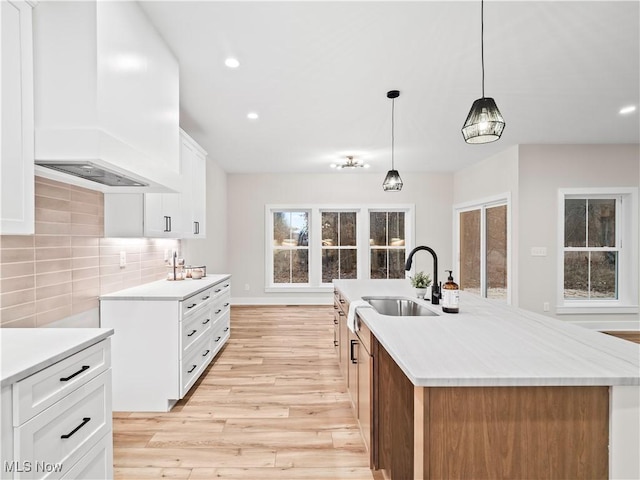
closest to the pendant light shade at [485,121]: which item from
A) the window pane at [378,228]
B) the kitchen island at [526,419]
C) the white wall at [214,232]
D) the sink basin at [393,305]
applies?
the kitchen island at [526,419]

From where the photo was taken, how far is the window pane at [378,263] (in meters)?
6.73

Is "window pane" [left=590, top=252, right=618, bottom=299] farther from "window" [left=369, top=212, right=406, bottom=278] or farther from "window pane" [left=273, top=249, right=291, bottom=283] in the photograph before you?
"window pane" [left=273, top=249, right=291, bottom=283]

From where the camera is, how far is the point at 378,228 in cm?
675

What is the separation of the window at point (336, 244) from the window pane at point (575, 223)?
254 cm

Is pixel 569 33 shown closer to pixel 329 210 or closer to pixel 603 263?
pixel 603 263

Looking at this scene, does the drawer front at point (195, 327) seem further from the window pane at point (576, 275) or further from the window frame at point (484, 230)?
the window pane at point (576, 275)

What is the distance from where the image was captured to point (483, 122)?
66.1 inches

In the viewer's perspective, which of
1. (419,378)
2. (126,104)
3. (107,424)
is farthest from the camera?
(126,104)

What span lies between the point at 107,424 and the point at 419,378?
4.99ft

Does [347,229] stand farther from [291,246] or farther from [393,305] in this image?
[393,305]

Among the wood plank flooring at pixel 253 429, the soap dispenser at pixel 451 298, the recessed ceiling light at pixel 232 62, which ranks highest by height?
the recessed ceiling light at pixel 232 62

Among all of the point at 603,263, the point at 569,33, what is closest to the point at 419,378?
the point at 569,33

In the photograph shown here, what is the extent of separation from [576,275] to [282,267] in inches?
195

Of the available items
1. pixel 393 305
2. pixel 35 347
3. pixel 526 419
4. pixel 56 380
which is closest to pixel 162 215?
pixel 35 347
